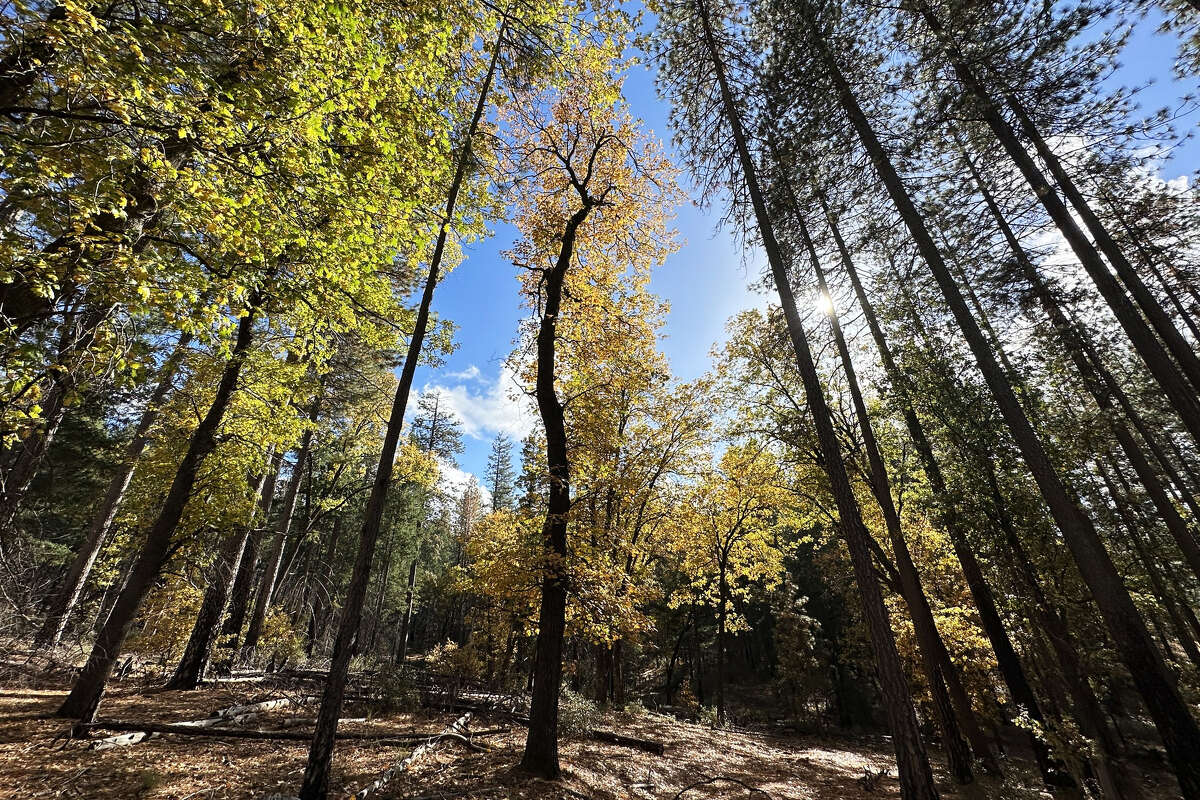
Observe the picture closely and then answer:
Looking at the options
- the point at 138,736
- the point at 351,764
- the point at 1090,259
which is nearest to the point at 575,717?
the point at 351,764

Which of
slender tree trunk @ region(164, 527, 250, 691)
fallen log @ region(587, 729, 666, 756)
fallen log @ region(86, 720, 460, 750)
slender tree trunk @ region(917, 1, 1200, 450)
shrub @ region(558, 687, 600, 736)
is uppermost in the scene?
slender tree trunk @ region(917, 1, 1200, 450)

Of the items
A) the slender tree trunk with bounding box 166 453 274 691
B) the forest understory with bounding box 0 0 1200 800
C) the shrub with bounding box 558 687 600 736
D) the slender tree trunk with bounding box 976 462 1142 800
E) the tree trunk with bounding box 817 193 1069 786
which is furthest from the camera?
the slender tree trunk with bounding box 166 453 274 691

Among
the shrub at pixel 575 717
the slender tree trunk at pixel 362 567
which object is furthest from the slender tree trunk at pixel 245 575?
the shrub at pixel 575 717

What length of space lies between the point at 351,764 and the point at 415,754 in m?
0.90

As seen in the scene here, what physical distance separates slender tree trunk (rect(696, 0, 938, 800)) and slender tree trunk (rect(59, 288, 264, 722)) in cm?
844

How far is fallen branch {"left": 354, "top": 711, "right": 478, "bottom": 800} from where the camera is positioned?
556 cm

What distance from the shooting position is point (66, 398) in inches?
149

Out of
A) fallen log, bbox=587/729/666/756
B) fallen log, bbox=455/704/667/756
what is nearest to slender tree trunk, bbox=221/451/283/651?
fallen log, bbox=455/704/667/756

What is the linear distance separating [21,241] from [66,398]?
1.32 m

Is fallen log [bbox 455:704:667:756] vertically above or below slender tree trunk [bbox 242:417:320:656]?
below

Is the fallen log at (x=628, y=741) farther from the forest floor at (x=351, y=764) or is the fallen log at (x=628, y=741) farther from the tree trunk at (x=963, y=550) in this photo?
the tree trunk at (x=963, y=550)

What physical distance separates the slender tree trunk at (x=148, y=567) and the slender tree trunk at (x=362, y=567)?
232 centimetres

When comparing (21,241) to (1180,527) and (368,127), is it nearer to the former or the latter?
(368,127)

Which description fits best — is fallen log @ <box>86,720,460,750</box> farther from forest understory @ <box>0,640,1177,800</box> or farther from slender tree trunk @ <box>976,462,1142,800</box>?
slender tree trunk @ <box>976,462,1142,800</box>
